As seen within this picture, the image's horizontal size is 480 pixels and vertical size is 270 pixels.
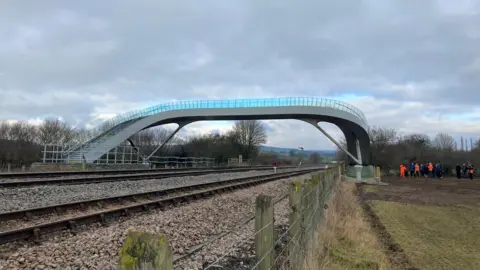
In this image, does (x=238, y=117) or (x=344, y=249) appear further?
(x=238, y=117)

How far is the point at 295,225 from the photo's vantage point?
4.93m

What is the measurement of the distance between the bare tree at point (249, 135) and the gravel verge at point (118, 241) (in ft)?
267

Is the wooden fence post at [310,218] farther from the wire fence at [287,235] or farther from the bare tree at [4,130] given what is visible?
the bare tree at [4,130]

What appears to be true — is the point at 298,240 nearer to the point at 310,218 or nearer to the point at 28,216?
the point at 310,218

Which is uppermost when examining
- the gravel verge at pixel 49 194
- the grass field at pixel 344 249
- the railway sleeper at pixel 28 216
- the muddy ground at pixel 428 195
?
the gravel verge at pixel 49 194

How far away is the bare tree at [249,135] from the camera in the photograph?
9531 centimetres

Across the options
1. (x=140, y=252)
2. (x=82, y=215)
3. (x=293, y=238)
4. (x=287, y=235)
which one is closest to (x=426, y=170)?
(x=82, y=215)

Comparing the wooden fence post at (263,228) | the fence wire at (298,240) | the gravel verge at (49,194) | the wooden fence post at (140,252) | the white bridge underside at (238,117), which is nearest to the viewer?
the wooden fence post at (140,252)

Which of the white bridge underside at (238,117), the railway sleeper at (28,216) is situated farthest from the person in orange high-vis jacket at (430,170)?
the railway sleeper at (28,216)

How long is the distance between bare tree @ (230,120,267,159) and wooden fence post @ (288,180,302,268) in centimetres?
8777

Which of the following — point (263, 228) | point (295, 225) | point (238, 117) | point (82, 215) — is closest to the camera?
point (263, 228)

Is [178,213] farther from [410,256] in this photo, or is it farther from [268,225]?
[268,225]

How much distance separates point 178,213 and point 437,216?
9.45 m

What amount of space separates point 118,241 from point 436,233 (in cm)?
863
